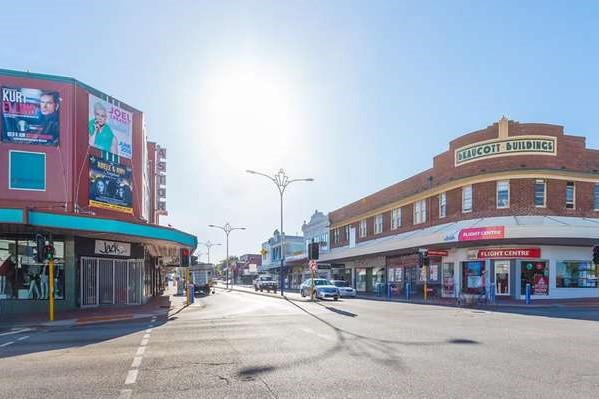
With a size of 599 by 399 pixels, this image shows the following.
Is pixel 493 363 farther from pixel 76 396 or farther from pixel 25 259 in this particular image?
pixel 25 259

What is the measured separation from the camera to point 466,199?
39000 millimetres

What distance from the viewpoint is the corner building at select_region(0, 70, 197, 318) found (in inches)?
1001

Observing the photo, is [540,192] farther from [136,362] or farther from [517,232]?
[136,362]

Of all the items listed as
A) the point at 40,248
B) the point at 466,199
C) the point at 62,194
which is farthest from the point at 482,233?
the point at 40,248

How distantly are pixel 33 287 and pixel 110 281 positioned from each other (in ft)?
14.7

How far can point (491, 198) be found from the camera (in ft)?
121

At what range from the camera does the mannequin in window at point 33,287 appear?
25.9 meters

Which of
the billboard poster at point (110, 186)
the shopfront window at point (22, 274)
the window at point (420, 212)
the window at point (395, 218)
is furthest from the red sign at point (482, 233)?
the shopfront window at point (22, 274)

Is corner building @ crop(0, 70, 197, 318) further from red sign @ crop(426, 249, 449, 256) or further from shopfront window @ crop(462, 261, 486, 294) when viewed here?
shopfront window @ crop(462, 261, 486, 294)

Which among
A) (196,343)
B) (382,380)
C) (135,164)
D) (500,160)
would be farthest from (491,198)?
(382,380)

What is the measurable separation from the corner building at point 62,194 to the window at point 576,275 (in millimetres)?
24658

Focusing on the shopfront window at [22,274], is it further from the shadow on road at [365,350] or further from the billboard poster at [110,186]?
the shadow on road at [365,350]

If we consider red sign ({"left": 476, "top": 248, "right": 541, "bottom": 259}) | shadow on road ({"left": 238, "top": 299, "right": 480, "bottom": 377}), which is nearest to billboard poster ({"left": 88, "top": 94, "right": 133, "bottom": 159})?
shadow on road ({"left": 238, "top": 299, "right": 480, "bottom": 377})

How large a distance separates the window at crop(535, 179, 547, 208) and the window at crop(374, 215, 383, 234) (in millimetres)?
20131
